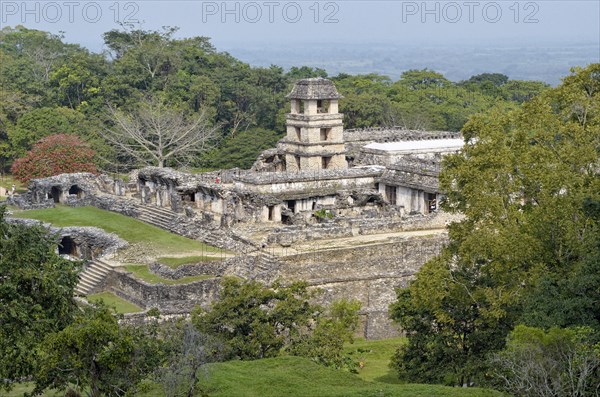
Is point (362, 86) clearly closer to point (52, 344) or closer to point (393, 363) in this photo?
point (393, 363)

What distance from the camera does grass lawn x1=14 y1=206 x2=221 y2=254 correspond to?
1730 inches

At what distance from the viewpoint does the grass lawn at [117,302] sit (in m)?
38.7

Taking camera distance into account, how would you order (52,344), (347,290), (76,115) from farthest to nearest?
(76,115) → (347,290) → (52,344)

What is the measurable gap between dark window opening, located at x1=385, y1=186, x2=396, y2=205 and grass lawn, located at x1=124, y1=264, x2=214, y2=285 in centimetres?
1196

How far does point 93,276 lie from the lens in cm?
4212

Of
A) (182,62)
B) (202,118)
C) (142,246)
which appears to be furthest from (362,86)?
(142,246)

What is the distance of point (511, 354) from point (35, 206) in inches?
1170

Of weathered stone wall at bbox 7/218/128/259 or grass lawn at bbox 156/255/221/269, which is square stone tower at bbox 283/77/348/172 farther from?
grass lawn at bbox 156/255/221/269

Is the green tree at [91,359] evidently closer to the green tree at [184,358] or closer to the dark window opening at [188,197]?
the green tree at [184,358]

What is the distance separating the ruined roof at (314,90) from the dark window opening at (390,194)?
5402 millimetres

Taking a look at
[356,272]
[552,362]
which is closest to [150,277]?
[356,272]

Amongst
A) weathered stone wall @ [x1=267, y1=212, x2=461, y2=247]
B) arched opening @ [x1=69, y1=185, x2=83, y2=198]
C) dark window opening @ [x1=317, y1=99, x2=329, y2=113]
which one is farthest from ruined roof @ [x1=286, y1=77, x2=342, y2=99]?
arched opening @ [x1=69, y1=185, x2=83, y2=198]

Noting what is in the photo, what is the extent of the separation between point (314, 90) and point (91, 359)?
97.5 ft

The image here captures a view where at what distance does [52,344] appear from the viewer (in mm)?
24859
